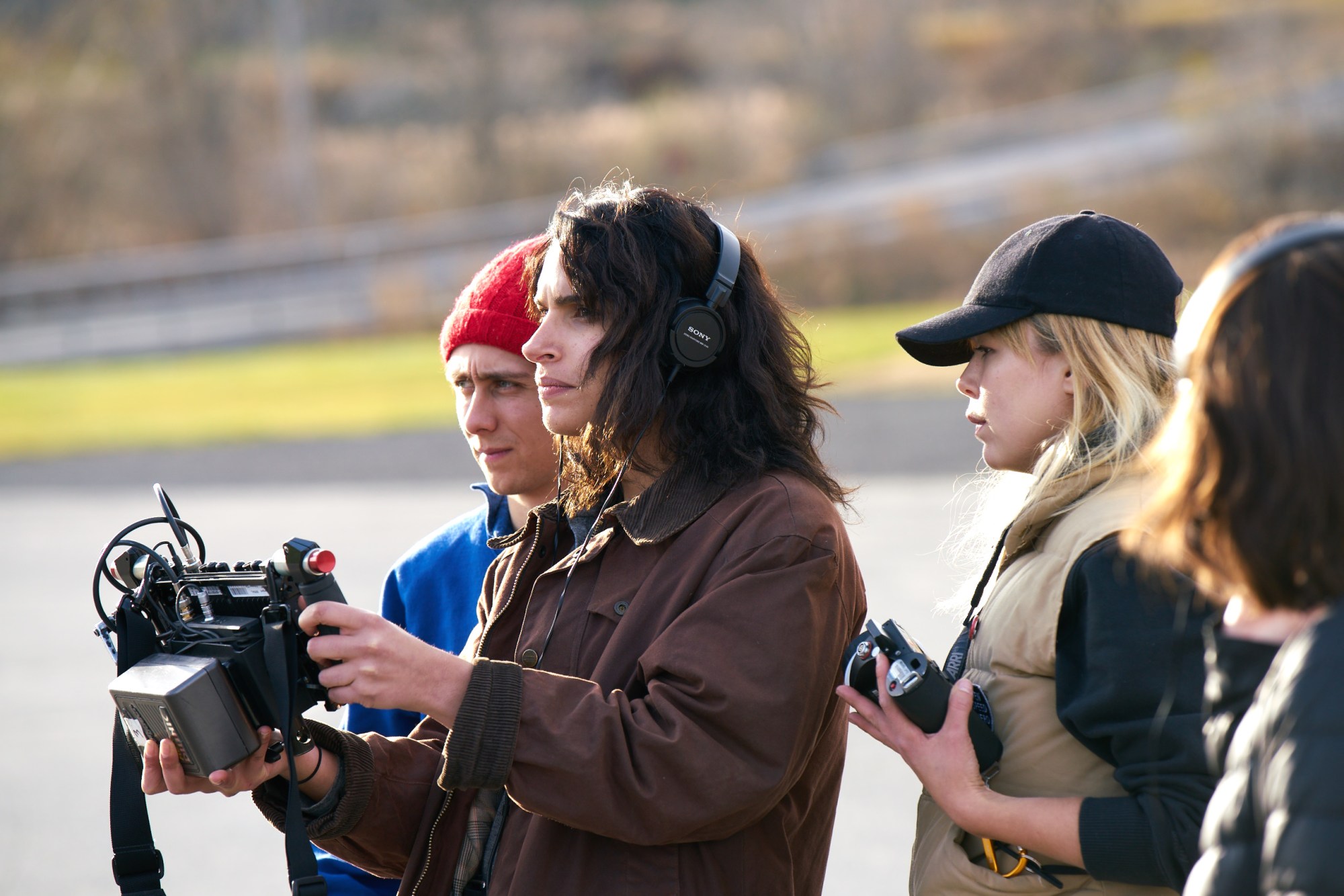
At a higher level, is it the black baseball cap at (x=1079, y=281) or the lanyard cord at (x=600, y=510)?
the black baseball cap at (x=1079, y=281)

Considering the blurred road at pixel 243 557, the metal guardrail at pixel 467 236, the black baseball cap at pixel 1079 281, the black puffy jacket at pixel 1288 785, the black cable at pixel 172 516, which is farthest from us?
the metal guardrail at pixel 467 236

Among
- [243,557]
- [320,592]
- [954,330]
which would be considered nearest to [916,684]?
[954,330]

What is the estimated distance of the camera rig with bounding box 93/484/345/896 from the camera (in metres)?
1.88

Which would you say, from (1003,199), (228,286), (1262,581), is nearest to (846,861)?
(1262,581)

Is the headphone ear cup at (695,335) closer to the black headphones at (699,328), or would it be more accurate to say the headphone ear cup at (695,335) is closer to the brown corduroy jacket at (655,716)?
the black headphones at (699,328)

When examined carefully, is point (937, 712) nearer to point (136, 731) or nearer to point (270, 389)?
point (136, 731)

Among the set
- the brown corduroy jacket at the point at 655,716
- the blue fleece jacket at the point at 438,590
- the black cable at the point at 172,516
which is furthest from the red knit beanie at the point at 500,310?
the black cable at the point at 172,516

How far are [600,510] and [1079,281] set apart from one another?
2.93 feet

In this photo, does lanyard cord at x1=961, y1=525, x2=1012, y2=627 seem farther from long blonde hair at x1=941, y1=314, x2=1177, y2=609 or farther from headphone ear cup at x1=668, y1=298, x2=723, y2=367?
headphone ear cup at x1=668, y1=298, x2=723, y2=367

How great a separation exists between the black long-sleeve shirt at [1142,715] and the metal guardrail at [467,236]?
68.7 ft

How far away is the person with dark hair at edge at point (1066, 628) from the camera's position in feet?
5.58

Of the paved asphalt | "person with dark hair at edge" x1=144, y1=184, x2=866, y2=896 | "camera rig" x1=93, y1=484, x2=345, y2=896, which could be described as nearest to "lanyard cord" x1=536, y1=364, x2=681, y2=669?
"person with dark hair at edge" x1=144, y1=184, x2=866, y2=896

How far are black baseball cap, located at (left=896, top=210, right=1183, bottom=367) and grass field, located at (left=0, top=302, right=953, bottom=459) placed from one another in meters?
12.6

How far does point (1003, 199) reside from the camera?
2688cm
